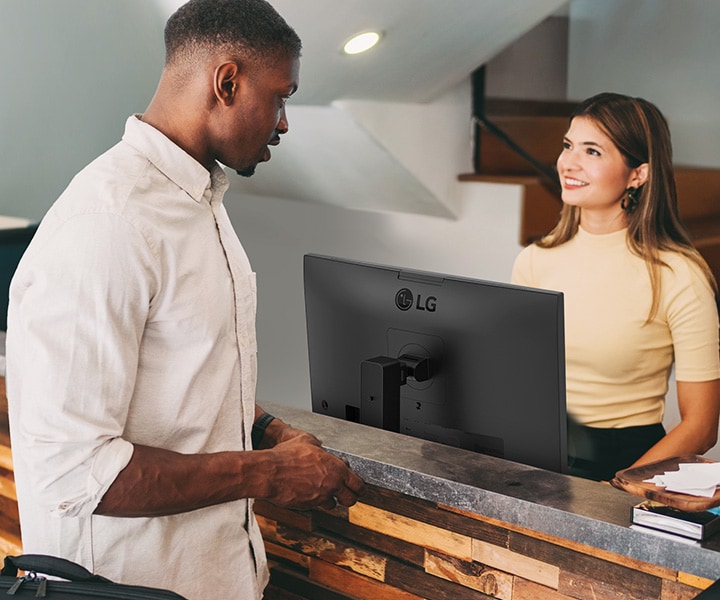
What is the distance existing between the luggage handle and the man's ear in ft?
2.05

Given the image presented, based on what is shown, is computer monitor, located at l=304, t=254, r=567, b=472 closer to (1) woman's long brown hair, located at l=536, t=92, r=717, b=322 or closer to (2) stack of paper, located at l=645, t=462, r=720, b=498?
(2) stack of paper, located at l=645, t=462, r=720, b=498

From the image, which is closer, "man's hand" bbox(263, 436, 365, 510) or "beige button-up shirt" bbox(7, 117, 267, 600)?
"beige button-up shirt" bbox(7, 117, 267, 600)

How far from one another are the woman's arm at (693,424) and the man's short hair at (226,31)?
1452mm

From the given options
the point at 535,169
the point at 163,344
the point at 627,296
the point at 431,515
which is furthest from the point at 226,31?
the point at 535,169

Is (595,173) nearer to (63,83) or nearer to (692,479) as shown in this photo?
(692,479)

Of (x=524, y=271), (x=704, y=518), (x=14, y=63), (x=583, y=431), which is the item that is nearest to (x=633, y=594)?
(x=704, y=518)

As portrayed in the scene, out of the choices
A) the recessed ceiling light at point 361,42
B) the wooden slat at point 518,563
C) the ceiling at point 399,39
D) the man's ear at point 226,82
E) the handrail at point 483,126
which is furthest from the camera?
the handrail at point 483,126

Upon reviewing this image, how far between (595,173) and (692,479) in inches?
57.0

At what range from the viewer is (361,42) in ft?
10.5

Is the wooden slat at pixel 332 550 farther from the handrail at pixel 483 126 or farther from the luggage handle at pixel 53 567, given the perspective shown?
the handrail at pixel 483 126

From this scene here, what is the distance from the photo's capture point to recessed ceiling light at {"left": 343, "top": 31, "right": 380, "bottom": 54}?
314cm

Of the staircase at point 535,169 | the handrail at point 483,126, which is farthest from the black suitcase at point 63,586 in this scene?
the handrail at point 483,126

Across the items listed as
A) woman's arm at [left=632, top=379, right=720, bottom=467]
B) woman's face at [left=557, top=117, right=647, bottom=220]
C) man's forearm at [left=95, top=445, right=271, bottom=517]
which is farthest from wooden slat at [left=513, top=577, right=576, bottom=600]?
woman's face at [left=557, top=117, right=647, bottom=220]

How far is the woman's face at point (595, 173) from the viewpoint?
2.64m
